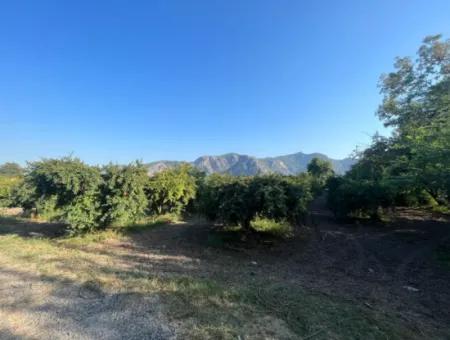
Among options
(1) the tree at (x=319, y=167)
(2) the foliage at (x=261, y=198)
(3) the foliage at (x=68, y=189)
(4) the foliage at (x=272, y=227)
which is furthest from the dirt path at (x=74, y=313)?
(1) the tree at (x=319, y=167)

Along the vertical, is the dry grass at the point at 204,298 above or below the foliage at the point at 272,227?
below

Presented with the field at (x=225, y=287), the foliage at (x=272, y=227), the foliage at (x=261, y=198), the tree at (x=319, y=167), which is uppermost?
the tree at (x=319, y=167)

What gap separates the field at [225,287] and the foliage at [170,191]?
2.82m

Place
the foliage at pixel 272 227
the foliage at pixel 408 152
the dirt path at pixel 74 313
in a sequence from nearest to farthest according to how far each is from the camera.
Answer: the dirt path at pixel 74 313 < the foliage at pixel 408 152 < the foliage at pixel 272 227

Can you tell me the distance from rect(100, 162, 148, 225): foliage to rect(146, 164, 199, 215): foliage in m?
1.62

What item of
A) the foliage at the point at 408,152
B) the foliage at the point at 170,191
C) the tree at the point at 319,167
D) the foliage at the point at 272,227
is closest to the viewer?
the foliage at the point at 408,152

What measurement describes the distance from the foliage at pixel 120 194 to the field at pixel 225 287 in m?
0.86

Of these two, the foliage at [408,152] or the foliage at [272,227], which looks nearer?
the foliage at [408,152]

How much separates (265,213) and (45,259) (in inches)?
231

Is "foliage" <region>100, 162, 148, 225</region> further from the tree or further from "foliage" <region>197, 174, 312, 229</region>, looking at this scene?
the tree

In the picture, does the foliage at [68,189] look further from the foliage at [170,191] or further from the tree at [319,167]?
the tree at [319,167]

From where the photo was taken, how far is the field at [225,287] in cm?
319

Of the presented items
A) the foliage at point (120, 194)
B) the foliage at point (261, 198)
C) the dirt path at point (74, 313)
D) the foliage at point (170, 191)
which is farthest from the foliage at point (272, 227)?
the dirt path at point (74, 313)

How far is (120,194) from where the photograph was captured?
29.1 feet
